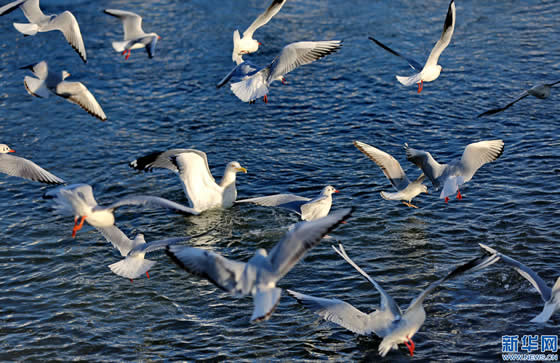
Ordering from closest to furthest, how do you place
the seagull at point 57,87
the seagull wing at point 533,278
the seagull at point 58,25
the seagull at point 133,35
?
the seagull wing at point 533,278 < the seagull at point 57,87 < the seagull at point 58,25 < the seagull at point 133,35

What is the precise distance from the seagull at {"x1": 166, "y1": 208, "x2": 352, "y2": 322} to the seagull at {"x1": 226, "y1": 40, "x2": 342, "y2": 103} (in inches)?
162

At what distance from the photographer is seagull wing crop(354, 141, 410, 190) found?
1012 cm

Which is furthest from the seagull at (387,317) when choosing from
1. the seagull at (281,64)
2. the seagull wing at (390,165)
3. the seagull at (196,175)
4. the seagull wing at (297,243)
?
the seagull at (281,64)

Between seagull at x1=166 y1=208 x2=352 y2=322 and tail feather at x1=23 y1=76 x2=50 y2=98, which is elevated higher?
tail feather at x1=23 y1=76 x2=50 y2=98

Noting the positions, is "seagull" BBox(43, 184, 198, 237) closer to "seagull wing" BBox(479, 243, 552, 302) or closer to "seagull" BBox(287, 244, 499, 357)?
"seagull" BBox(287, 244, 499, 357)

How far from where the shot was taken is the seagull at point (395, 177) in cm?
1009

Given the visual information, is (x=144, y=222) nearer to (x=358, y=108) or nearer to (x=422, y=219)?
(x=422, y=219)

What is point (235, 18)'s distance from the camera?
20.9m

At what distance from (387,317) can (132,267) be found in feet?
10.3

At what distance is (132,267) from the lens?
8195mm

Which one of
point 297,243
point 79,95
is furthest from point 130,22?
point 297,243

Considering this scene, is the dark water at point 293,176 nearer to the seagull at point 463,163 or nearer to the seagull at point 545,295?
the seagull at point 545,295

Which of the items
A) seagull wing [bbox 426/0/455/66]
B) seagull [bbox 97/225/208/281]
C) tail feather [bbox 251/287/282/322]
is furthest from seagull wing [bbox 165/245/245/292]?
seagull wing [bbox 426/0/455/66]

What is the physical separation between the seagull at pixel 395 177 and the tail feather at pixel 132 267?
12.0ft
